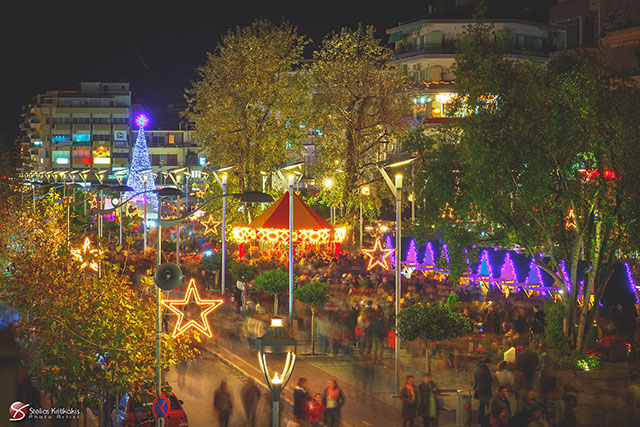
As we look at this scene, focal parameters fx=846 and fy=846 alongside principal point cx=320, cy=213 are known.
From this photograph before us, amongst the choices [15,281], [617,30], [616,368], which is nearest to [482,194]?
[616,368]

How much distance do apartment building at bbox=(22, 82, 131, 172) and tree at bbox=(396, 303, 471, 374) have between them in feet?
365

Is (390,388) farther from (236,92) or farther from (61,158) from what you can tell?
(61,158)

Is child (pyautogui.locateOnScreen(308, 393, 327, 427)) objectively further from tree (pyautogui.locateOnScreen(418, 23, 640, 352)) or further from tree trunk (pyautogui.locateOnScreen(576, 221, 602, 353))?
tree trunk (pyautogui.locateOnScreen(576, 221, 602, 353))

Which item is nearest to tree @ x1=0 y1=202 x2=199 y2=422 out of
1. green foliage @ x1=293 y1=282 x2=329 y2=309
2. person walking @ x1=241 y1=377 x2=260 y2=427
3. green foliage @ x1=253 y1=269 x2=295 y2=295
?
person walking @ x1=241 y1=377 x2=260 y2=427

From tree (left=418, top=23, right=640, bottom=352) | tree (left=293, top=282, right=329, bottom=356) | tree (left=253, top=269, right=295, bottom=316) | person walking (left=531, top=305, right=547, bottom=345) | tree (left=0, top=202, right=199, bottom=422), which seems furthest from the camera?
tree (left=253, top=269, right=295, bottom=316)

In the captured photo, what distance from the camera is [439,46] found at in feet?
207

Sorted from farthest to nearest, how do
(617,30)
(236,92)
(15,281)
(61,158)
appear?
(61,158) < (236,92) < (617,30) < (15,281)

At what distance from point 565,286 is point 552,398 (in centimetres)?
825

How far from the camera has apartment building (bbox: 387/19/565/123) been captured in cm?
6116

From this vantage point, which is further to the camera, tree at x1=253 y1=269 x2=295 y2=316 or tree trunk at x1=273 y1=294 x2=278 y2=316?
tree trunk at x1=273 y1=294 x2=278 y2=316

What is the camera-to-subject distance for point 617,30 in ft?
106

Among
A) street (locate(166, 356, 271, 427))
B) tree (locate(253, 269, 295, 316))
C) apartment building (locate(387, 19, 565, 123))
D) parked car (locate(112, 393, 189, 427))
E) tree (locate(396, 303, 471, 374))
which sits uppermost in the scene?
apartment building (locate(387, 19, 565, 123))

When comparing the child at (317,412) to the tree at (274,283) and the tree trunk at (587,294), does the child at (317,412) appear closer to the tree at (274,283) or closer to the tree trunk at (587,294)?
the tree trunk at (587,294)

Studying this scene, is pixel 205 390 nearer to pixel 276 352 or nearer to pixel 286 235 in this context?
pixel 276 352
